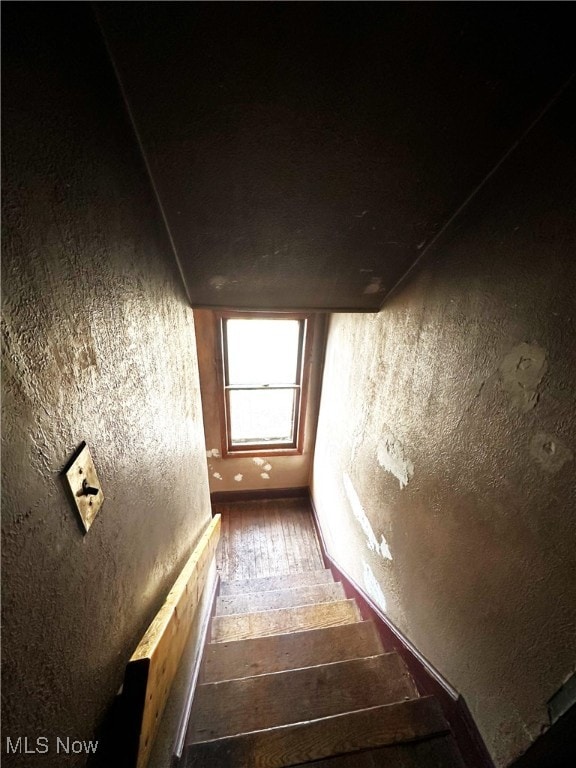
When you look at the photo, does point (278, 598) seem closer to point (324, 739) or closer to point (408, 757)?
point (324, 739)

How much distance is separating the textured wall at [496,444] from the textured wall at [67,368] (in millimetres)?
968

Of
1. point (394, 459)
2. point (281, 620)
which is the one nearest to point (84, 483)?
point (394, 459)

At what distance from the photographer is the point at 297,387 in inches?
126

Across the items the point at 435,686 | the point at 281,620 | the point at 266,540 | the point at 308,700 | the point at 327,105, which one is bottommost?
the point at 266,540

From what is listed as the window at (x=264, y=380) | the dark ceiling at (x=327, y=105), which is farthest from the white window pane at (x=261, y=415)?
the dark ceiling at (x=327, y=105)

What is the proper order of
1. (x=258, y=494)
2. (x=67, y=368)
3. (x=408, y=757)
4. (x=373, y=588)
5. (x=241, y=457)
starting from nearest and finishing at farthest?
(x=67, y=368) → (x=408, y=757) → (x=373, y=588) → (x=241, y=457) → (x=258, y=494)

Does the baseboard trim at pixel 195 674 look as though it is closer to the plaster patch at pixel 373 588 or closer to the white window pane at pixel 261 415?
the plaster patch at pixel 373 588

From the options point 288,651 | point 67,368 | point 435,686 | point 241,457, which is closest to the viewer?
point 67,368

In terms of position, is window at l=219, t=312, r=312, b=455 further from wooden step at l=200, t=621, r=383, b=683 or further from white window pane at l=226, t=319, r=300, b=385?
wooden step at l=200, t=621, r=383, b=683

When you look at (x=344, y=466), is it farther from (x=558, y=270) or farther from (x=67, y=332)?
(x=67, y=332)

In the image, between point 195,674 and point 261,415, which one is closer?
point 195,674

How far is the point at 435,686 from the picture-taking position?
4.11 ft

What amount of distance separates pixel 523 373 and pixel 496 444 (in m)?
0.23

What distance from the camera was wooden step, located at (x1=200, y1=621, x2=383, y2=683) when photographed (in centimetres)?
166
